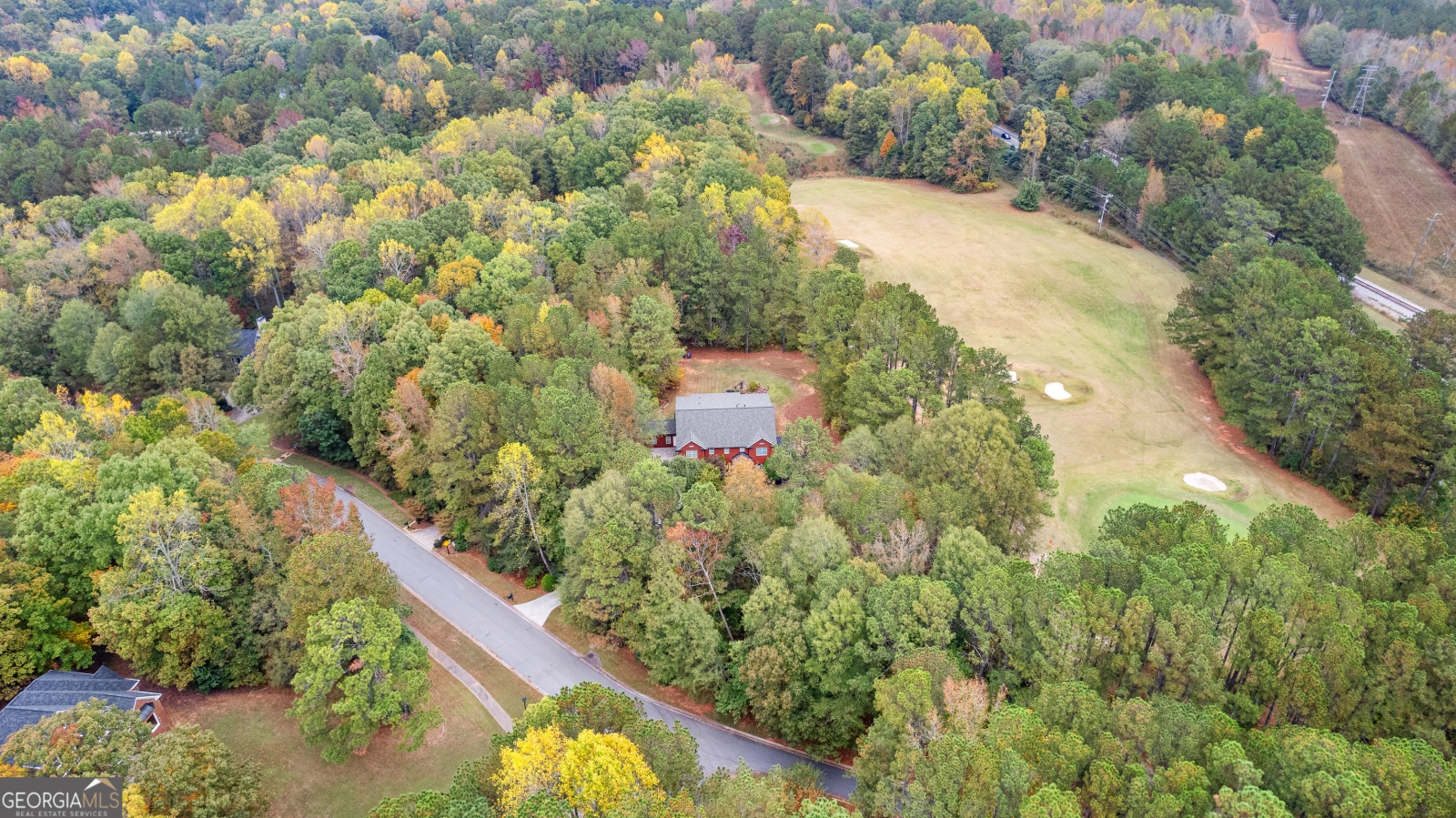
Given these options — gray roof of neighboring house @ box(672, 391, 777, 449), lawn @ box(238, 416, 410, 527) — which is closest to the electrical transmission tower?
gray roof of neighboring house @ box(672, 391, 777, 449)

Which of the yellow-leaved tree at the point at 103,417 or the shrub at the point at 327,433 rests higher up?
the yellow-leaved tree at the point at 103,417

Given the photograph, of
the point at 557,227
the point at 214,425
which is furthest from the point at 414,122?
the point at 214,425

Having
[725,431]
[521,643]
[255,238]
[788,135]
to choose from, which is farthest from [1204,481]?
[788,135]

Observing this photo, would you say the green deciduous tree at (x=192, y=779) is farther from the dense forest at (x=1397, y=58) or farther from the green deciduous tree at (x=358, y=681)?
the dense forest at (x=1397, y=58)

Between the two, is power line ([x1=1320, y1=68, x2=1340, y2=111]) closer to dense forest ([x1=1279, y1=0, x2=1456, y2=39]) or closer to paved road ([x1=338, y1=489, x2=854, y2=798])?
dense forest ([x1=1279, y1=0, x2=1456, y2=39])

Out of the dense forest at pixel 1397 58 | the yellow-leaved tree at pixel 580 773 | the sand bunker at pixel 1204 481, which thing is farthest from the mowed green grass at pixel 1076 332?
the dense forest at pixel 1397 58

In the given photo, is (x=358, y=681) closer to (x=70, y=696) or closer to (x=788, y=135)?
(x=70, y=696)
